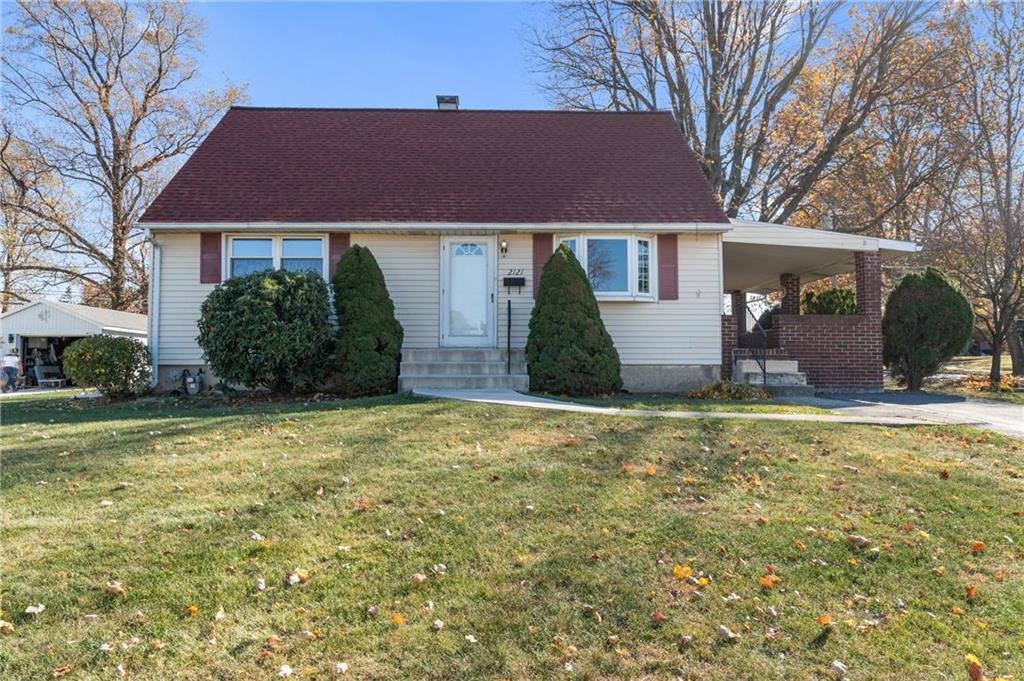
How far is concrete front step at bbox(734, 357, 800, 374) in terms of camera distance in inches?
446

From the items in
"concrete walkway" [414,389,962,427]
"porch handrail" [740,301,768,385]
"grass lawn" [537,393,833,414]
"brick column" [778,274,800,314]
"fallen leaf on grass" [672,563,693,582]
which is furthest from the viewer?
"brick column" [778,274,800,314]

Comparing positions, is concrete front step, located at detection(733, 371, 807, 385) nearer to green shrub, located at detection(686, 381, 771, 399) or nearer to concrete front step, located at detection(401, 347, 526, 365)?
green shrub, located at detection(686, 381, 771, 399)

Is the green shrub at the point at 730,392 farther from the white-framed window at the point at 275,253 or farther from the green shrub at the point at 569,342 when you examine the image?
the white-framed window at the point at 275,253

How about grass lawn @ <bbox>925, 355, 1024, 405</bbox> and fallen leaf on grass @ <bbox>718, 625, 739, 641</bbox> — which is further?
grass lawn @ <bbox>925, 355, 1024, 405</bbox>

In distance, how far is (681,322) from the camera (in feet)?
37.6

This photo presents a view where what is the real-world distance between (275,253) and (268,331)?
2.53 meters

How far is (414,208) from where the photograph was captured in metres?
11.5

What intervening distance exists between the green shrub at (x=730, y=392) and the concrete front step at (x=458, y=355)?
9.84 ft

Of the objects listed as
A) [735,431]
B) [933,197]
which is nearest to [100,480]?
[735,431]

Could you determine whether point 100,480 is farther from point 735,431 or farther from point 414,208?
point 414,208

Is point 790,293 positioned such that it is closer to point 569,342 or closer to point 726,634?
point 569,342

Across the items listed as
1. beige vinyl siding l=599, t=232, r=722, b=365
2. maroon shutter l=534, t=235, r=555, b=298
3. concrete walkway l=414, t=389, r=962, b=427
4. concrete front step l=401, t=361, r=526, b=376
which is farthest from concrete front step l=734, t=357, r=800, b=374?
concrete front step l=401, t=361, r=526, b=376

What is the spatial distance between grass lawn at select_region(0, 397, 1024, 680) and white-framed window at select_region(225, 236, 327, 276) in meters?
6.13

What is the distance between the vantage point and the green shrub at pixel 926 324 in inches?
481
